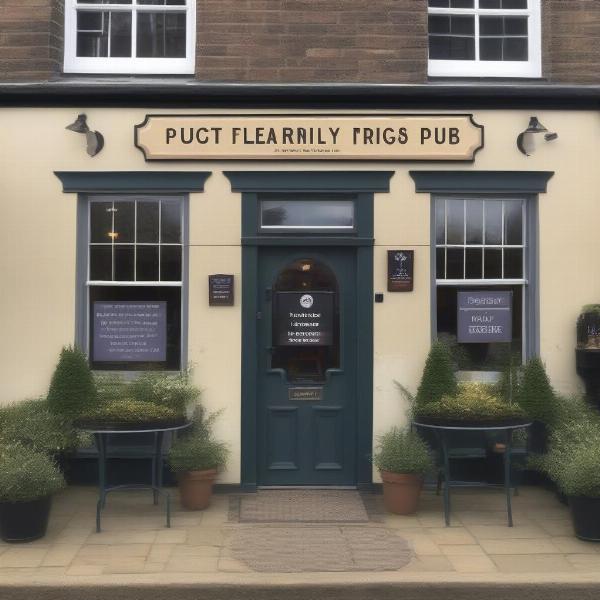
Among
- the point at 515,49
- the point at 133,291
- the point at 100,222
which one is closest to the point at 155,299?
the point at 133,291

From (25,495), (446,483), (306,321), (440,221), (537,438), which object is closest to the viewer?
(25,495)

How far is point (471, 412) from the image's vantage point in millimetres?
6668

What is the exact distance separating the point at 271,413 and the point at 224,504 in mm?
960

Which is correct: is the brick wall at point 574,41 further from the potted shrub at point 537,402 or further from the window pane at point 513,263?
the potted shrub at point 537,402

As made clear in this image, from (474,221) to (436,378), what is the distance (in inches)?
62.7

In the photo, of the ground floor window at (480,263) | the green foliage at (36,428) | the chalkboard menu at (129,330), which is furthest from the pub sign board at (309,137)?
→ the green foliage at (36,428)

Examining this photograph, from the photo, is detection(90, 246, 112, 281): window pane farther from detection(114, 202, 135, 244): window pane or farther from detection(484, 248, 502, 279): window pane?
detection(484, 248, 502, 279): window pane

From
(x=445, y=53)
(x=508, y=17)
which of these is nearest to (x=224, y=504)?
(x=445, y=53)

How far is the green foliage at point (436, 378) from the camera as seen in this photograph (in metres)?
7.35

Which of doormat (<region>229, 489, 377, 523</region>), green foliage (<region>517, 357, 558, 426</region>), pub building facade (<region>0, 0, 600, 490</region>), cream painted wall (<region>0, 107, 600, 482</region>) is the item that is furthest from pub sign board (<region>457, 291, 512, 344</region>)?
doormat (<region>229, 489, 377, 523</region>)

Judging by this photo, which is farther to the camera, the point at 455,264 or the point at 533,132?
the point at 455,264

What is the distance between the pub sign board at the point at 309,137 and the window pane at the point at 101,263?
0.98 meters

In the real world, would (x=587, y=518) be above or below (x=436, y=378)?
below

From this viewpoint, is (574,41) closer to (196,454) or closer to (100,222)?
(100,222)
